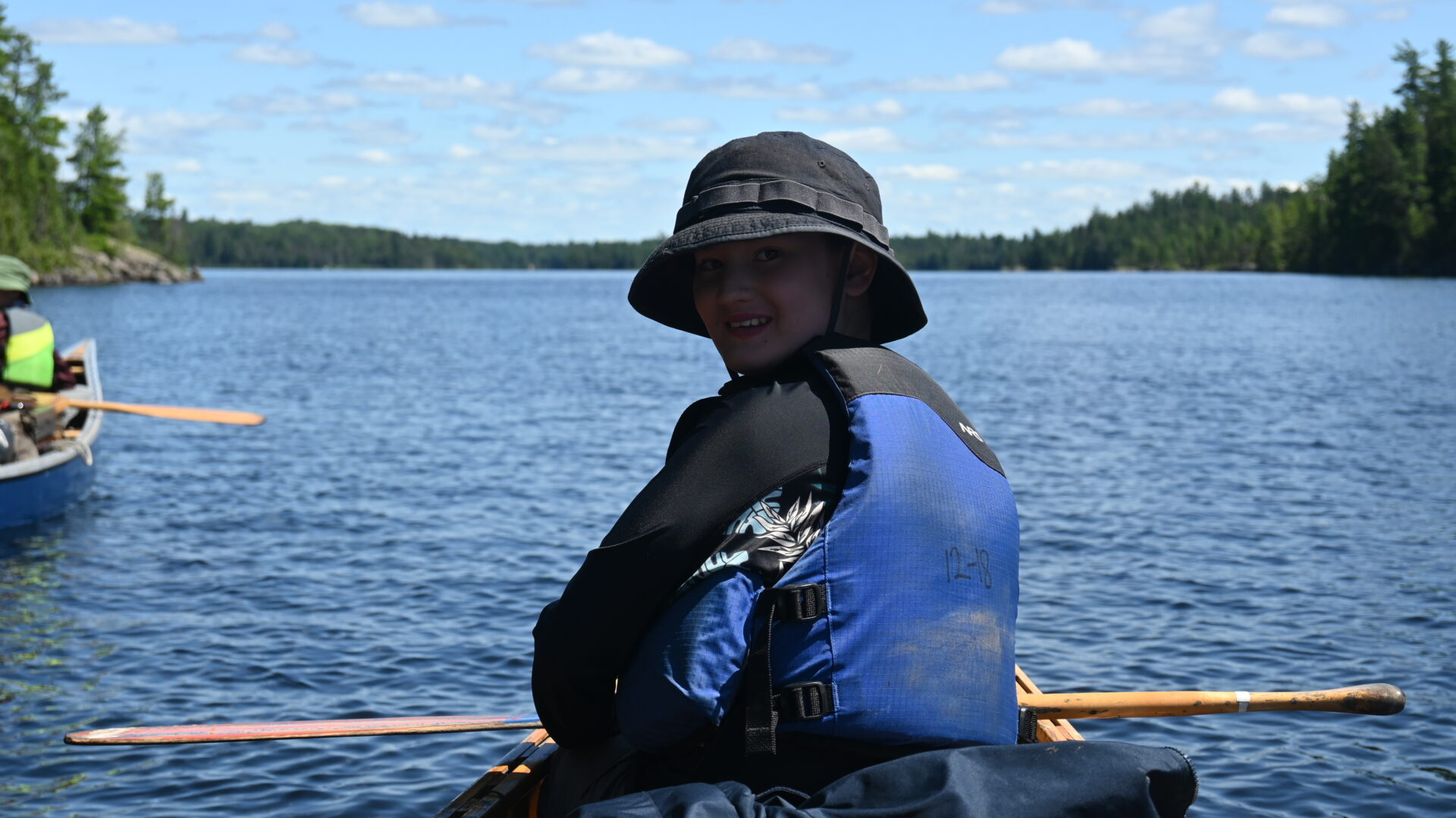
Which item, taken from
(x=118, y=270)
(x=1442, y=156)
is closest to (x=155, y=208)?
(x=118, y=270)

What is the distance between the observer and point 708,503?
2439 mm

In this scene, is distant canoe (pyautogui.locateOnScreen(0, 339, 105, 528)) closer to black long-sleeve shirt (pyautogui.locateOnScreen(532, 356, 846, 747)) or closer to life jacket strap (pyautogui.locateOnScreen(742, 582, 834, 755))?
black long-sleeve shirt (pyautogui.locateOnScreen(532, 356, 846, 747))

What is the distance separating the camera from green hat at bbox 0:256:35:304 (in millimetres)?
12375

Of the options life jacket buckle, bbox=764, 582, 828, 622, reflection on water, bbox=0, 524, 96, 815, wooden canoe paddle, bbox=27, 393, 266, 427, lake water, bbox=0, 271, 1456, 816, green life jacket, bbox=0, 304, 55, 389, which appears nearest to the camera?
life jacket buckle, bbox=764, 582, 828, 622

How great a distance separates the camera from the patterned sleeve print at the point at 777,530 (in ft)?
7.98

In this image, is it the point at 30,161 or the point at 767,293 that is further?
the point at 30,161

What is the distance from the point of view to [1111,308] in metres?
79.8

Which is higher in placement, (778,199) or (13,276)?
(778,199)

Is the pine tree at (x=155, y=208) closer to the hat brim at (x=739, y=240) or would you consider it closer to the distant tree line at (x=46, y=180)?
the distant tree line at (x=46, y=180)

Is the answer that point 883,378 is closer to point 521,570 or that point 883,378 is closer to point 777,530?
point 777,530

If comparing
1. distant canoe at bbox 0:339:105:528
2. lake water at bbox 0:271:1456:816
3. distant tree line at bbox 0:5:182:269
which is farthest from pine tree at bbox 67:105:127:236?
distant canoe at bbox 0:339:105:528

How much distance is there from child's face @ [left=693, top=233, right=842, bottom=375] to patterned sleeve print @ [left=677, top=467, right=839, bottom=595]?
0.46m

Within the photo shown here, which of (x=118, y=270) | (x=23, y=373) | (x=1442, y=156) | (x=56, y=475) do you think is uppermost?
(x=1442, y=156)

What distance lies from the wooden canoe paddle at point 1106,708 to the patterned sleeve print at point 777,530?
1.84 metres
